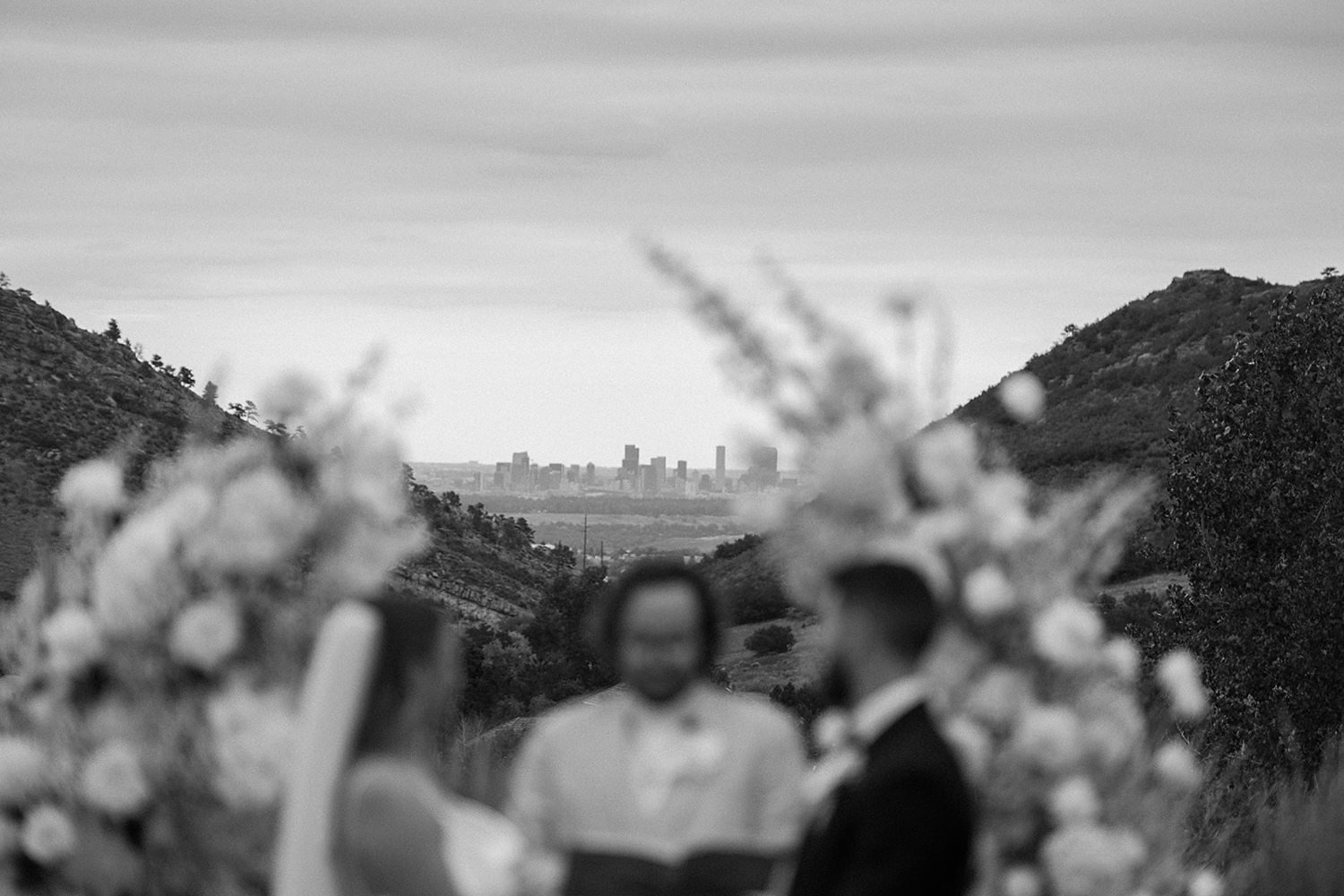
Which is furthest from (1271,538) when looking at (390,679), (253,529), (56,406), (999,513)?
(56,406)

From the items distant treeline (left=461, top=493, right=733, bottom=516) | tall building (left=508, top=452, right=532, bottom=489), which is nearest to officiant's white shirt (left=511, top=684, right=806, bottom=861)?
distant treeline (left=461, top=493, right=733, bottom=516)

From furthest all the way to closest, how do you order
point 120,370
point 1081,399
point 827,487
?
point 1081,399, point 120,370, point 827,487

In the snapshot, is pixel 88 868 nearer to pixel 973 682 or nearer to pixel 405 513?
pixel 405 513

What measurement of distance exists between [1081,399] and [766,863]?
7359cm

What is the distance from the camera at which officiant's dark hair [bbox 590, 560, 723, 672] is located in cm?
479

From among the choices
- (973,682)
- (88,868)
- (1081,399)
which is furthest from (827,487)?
(1081,399)

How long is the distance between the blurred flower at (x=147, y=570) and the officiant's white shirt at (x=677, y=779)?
1.50 m

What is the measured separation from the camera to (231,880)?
19.0 ft

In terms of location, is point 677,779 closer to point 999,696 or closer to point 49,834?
point 999,696

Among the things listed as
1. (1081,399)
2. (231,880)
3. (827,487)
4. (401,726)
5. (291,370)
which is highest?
(1081,399)

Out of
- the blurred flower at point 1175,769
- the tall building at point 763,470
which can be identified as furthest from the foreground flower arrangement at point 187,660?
the blurred flower at point 1175,769

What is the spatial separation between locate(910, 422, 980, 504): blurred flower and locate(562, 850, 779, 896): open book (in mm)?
1310

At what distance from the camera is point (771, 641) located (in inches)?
1770

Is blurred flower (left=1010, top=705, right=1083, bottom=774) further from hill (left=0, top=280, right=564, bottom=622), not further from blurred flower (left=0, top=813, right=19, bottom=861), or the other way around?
hill (left=0, top=280, right=564, bottom=622)
